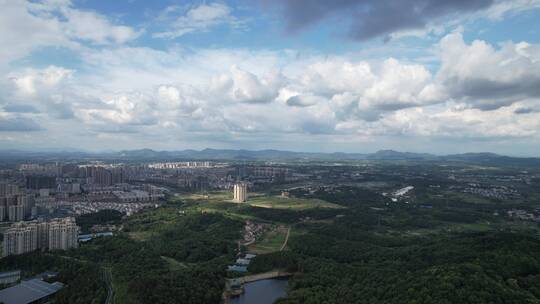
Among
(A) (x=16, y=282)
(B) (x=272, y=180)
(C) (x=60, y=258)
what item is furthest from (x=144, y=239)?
(B) (x=272, y=180)

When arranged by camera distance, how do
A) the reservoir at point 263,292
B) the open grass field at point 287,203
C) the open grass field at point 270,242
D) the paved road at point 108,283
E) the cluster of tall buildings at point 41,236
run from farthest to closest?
the open grass field at point 287,203, the open grass field at point 270,242, the cluster of tall buildings at point 41,236, the reservoir at point 263,292, the paved road at point 108,283

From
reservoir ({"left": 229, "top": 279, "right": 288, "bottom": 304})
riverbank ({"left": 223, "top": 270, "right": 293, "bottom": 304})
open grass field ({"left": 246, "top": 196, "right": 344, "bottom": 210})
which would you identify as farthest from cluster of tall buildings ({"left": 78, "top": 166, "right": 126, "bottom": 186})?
reservoir ({"left": 229, "top": 279, "right": 288, "bottom": 304})

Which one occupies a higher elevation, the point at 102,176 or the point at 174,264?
the point at 102,176

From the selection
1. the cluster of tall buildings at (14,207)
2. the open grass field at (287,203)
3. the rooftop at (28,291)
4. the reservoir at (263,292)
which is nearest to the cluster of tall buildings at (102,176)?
the cluster of tall buildings at (14,207)

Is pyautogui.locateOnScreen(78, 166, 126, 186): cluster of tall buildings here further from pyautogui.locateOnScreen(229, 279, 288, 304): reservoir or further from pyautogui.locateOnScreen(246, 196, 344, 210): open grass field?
pyautogui.locateOnScreen(229, 279, 288, 304): reservoir

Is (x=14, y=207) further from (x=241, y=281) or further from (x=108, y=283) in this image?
(x=241, y=281)

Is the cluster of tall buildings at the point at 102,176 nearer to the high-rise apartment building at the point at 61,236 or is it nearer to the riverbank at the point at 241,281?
the high-rise apartment building at the point at 61,236

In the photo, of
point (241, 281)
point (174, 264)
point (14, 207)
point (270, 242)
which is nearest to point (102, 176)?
point (14, 207)
